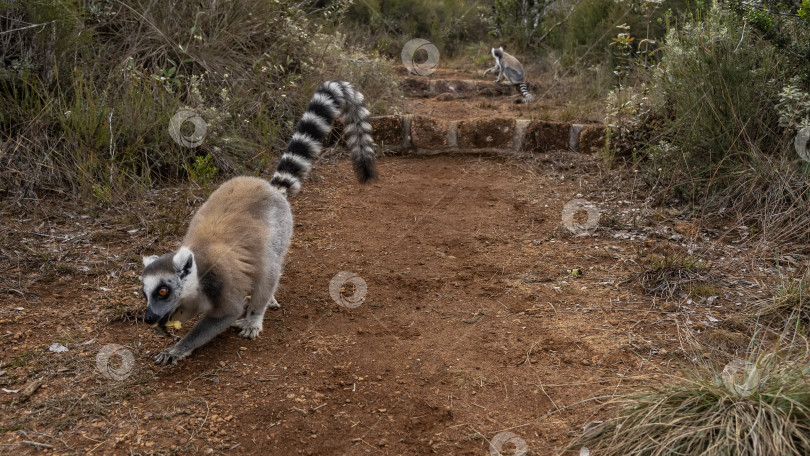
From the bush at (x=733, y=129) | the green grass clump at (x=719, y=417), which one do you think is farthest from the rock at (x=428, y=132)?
the green grass clump at (x=719, y=417)

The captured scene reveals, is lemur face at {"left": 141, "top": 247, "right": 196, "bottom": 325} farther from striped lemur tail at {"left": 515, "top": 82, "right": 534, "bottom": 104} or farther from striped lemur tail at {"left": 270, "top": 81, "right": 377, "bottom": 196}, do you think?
striped lemur tail at {"left": 515, "top": 82, "right": 534, "bottom": 104}

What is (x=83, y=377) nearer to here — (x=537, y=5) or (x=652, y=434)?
(x=652, y=434)

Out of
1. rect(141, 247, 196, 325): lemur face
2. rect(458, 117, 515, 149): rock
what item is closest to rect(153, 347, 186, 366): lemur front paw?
rect(141, 247, 196, 325): lemur face

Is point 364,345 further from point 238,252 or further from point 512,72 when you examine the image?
point 512,72

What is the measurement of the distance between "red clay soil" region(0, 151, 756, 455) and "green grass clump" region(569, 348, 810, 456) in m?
0.23

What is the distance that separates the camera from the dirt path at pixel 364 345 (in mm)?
2904

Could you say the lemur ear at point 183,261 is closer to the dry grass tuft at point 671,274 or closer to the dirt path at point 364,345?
the dirt path at point 364,345

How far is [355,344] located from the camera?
3.74m

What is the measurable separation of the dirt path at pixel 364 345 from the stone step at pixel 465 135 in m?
2.01

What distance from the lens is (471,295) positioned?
437 cm

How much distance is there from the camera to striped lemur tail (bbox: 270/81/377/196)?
4.67m

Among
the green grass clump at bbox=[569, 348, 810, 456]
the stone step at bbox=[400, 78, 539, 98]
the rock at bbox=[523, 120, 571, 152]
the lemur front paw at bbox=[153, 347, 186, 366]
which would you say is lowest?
the stone step at bbox=[400, 78, 539, 98]

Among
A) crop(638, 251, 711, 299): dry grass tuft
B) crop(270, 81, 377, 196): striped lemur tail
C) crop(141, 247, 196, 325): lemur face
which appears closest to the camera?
crop(141, 247, 196, 325): lemur face

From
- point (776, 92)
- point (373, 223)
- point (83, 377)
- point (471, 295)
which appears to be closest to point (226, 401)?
point (83, 377)
